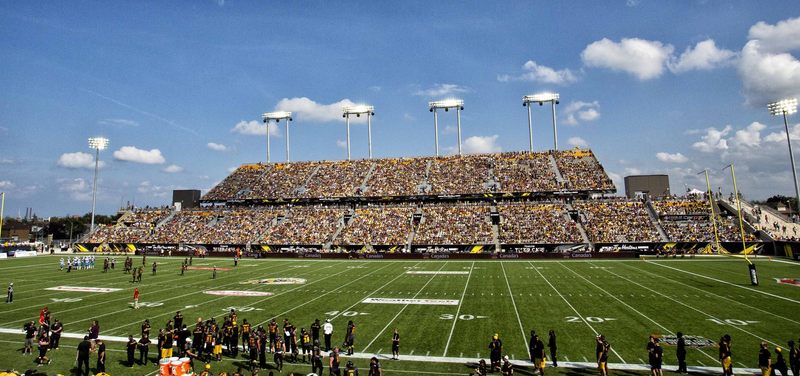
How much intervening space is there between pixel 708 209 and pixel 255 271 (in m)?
54.1

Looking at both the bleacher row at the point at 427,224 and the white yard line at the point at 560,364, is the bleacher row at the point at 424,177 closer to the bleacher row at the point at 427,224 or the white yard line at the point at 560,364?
the bleacher row at the point at 427,224

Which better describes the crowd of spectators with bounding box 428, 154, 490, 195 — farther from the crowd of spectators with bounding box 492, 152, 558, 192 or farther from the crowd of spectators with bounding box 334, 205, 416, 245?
the crowd of spectators with bounding box 334, 205, 416, 245

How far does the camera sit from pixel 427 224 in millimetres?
60562

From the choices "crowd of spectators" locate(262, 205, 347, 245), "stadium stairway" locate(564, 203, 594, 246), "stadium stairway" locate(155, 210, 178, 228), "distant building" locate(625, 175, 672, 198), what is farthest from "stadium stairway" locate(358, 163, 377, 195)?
"distant building" locate(625, 175, 672, 198)

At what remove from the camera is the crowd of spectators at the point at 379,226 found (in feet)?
191

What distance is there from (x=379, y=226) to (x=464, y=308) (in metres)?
39.0

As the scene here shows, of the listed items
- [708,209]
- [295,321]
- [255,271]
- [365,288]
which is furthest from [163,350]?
[708,209]

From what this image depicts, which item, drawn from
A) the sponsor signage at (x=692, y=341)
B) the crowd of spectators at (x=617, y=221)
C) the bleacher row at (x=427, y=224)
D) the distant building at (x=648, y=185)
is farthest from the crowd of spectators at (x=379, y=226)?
the sponsor signage at (x=692, y=341)

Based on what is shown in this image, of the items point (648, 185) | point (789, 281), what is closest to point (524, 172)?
point (648, 185)

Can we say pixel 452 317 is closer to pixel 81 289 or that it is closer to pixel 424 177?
pixel 81 289

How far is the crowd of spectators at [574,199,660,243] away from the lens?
5234cm

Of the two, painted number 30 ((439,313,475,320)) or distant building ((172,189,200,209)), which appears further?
distant building ((172,189,200,209))

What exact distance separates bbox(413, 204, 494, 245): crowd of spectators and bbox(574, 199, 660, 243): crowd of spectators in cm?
1262

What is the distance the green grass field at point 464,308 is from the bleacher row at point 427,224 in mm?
14571
